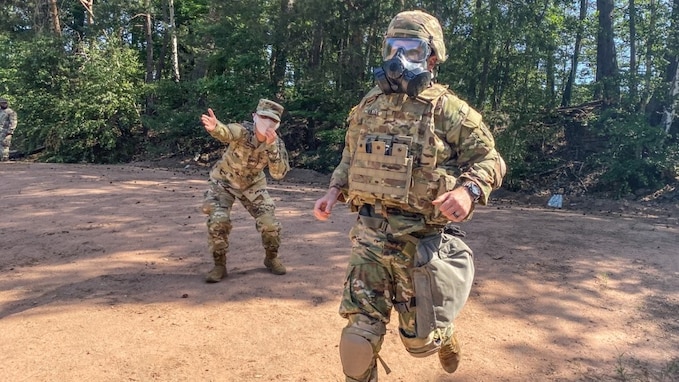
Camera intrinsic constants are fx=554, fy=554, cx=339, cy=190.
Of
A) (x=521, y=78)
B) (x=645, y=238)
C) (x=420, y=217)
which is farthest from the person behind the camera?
(x=521, y=78)

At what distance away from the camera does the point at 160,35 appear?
25.8 m

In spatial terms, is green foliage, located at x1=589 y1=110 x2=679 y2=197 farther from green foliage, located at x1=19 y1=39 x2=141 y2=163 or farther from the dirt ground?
green foliage, located at x1=19 y1=39 x2=141 y2=163

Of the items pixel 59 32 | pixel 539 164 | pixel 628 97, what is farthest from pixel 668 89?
pixel 59 32

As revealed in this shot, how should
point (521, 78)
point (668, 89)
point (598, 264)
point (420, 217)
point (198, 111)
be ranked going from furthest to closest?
point (198, 111)
point (521, 78)
point (668, 89)
point (598, 264)
point (420, 217)

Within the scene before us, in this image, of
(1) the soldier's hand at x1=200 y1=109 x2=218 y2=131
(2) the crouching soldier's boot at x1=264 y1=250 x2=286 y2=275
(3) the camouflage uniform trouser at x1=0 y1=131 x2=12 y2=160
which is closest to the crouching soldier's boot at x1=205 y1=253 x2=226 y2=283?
(2) the crouching soldier's boot at x1=264 y1=250 x2=286 y2=275

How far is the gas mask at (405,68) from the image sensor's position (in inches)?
120

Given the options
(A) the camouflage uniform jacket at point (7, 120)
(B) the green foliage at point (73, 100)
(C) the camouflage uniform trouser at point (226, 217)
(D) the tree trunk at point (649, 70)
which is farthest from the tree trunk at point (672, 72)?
(A) the camouflage uniform jacket at point (7, 120)

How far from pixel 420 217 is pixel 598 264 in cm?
447

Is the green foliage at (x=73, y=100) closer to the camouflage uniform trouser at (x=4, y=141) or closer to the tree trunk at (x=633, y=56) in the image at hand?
the camouflage uniform trouser at (x=4, y=141)

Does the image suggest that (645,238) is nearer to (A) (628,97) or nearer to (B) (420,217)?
(B) (420,217)

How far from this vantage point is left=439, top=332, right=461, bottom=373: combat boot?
130 inches

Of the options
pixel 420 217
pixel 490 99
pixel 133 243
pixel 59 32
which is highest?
pixel 59 32

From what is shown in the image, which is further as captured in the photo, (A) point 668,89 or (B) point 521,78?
(B) point 521,78

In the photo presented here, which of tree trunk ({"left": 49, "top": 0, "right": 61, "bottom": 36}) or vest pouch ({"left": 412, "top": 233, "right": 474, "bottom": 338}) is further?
tree trunk ({"left": 49, "top": 0, "right": 61, "bottom": 36})
